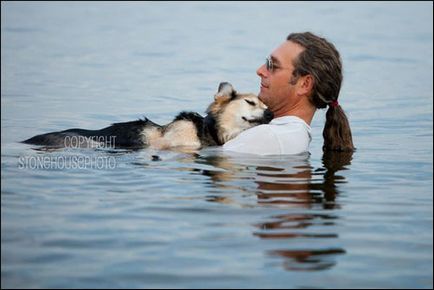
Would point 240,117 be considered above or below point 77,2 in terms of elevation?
below

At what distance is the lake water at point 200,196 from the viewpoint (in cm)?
441

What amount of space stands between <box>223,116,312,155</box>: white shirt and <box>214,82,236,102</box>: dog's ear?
92 cm

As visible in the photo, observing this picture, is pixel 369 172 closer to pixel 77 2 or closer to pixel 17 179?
pixel 17 179

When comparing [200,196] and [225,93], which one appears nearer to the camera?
[200,196]

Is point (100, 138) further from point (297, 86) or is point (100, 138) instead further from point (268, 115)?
point (297, 86)

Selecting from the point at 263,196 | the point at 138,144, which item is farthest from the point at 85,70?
the point at 263,196

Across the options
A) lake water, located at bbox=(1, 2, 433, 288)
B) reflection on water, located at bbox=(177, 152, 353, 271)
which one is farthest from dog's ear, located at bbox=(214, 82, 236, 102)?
reflection on water, located at bbox=(177, 152, 353, 271)

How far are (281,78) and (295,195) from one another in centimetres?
138

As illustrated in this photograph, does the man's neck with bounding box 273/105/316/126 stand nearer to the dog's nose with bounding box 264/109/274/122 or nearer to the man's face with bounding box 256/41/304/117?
the man's face with bounding box 256/41/304/117

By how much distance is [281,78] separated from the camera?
23.6 feet

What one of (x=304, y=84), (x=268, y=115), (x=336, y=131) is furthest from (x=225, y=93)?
(x=336, y=131)

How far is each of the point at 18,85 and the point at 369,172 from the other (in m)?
7.05

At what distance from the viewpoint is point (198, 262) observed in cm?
451

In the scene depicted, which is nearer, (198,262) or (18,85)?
(198,262)
